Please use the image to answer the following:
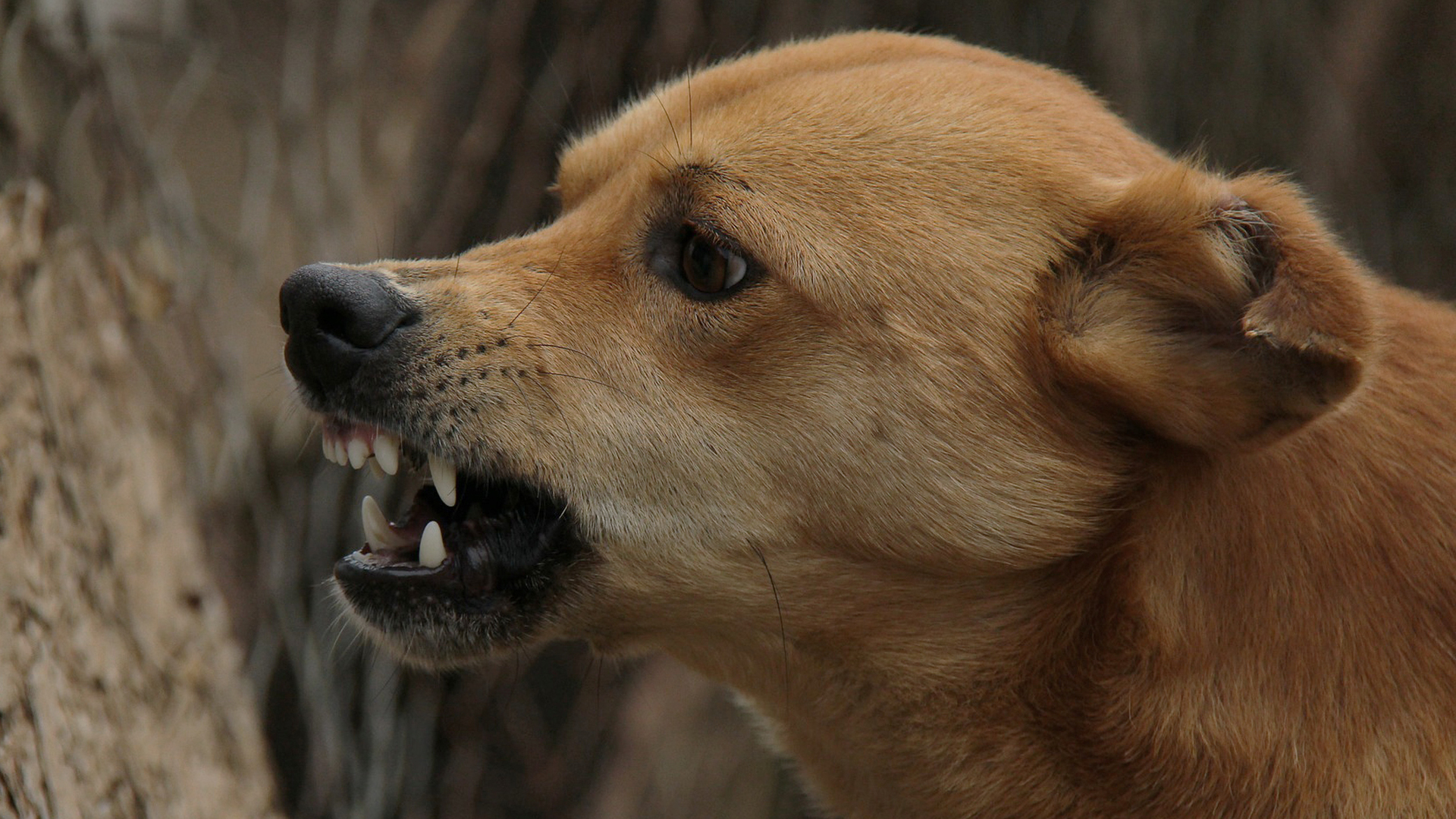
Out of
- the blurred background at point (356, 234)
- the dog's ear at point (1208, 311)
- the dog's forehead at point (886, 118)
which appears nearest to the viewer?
the dog's ear at point (1208, 311)

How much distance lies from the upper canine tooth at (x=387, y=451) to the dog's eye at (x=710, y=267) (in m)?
0.64

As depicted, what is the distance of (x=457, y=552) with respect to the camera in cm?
257

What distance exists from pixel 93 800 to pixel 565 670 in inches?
76.2

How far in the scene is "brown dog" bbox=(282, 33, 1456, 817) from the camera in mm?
2227

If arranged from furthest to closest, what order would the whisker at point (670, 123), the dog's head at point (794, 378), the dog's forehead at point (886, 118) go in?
the whisker at point (670, 123) → the dog's forehead at point (886, 118) → the dog's head at point (794, 378)

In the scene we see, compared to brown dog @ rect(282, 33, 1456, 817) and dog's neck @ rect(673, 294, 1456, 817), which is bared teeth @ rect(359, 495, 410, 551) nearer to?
brown dog @ rect(282, 33, 1456, 817)

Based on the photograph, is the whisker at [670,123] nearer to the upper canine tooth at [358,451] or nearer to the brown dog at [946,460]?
the brown dog at [946,460]

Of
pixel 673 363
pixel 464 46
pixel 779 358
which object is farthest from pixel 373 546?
pixel 464 46

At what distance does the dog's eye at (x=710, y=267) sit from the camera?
246cm

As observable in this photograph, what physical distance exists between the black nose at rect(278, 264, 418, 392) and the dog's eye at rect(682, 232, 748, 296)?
53 centimetres

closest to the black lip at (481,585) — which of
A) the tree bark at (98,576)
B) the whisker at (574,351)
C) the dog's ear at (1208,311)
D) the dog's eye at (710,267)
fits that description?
the whisker at (574,351)

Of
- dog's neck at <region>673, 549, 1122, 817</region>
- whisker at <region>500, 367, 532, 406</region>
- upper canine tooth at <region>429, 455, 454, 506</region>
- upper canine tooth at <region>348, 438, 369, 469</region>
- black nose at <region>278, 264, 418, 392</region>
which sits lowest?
dog's neck at <region>673, 549, 1122, 817</region>

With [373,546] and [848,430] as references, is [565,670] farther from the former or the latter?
[848,430]

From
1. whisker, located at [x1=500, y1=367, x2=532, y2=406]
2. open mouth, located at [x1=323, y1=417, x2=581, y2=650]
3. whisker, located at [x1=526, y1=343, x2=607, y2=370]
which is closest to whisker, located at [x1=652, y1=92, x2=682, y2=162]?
whisker, located at [x1=526, y1=343, x2=607, y2=370]
